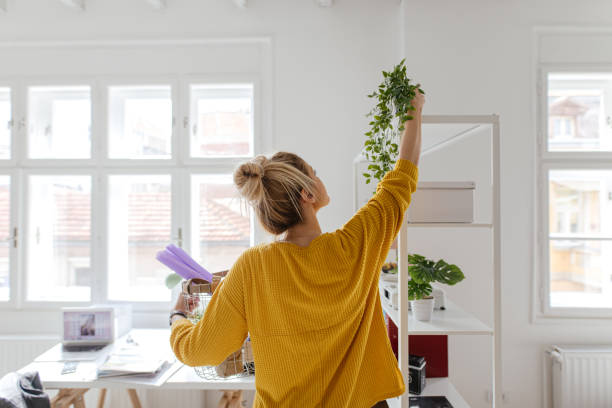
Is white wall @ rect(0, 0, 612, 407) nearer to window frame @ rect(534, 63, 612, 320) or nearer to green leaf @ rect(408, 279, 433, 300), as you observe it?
window frame @ rect(534, 63, 612, 320)

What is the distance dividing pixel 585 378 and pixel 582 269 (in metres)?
0.72

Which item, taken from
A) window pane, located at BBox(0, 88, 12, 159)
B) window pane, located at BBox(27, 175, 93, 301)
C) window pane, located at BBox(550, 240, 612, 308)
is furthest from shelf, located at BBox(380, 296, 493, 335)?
window pane, located at BBox(0, 88, 12, 159)

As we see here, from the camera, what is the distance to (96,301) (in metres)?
2.50

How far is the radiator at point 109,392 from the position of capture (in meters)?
2.33

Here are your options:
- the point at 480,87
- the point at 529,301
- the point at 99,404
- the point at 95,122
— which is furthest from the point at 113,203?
the point at 529,301

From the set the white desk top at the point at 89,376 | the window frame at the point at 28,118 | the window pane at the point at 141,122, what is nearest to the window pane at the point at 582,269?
the white desk top at the point at 89,376

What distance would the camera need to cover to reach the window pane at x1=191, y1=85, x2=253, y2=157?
256 centimetres

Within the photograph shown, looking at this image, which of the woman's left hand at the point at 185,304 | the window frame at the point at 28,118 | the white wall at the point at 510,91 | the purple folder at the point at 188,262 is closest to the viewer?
the woman's left hand at the point at 185,304

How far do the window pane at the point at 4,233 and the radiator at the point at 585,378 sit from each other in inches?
146

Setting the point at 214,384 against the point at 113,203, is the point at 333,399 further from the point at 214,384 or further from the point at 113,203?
the point at 113,203

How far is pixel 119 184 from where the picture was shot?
2.58 m

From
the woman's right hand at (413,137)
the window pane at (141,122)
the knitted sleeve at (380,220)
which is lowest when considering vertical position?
the knitted sleeve at (380,220)

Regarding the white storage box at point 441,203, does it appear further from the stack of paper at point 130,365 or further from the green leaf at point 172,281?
the green leaf at point 172,281

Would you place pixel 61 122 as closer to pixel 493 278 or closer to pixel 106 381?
pixel 106 381
